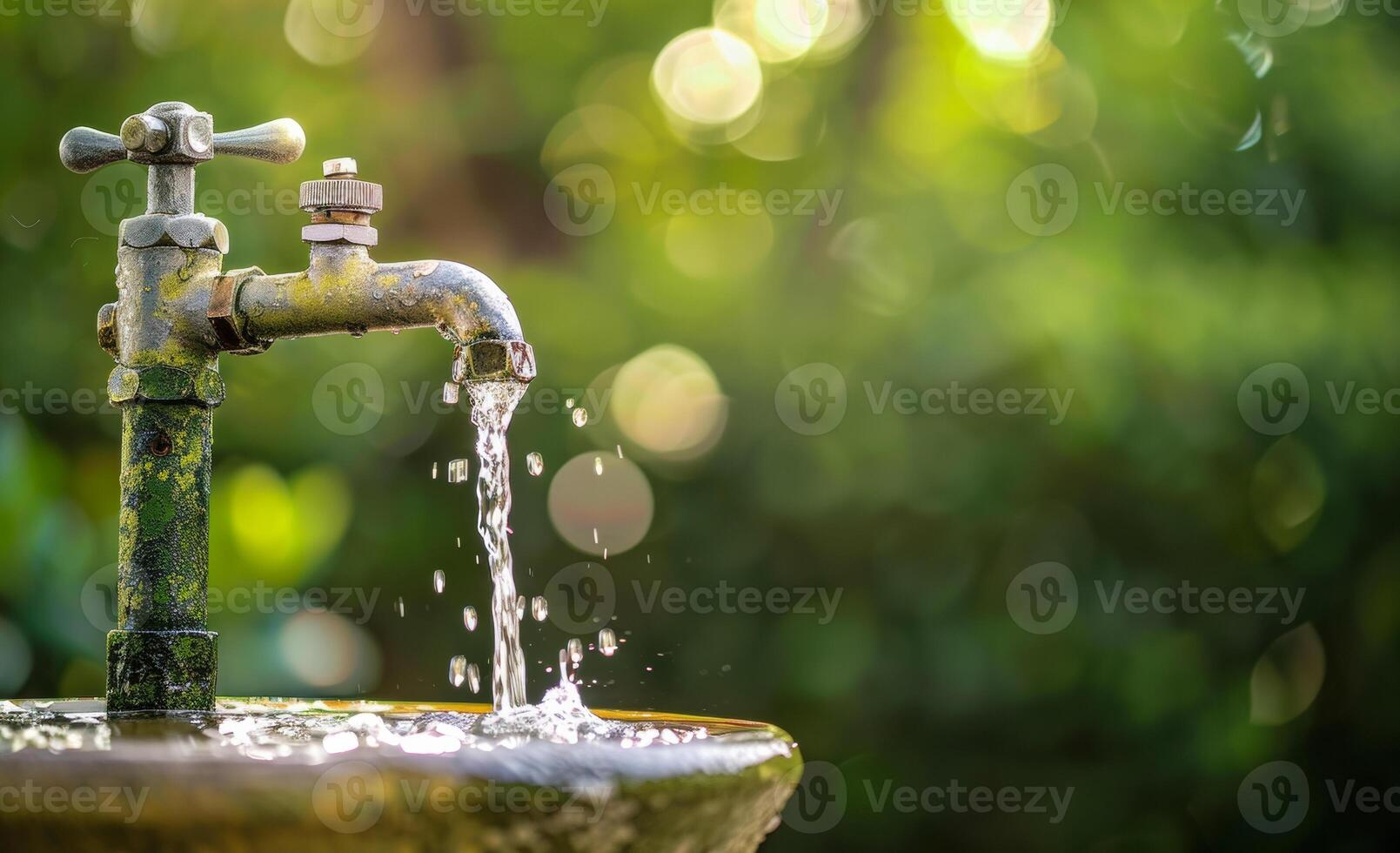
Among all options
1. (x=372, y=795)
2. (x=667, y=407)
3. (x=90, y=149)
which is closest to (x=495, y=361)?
(x=372, y=795)

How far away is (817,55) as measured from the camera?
254cm

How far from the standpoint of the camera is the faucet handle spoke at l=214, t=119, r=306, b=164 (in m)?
1.22

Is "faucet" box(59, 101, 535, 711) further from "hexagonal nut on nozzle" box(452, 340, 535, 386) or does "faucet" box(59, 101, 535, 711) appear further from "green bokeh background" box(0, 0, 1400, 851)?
"green bokeh background" box(0, 0, 1400, 851)

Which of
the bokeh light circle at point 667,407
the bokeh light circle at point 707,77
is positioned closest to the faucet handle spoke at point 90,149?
the bokeh light circle at point 667,407

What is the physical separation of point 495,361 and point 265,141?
1.15 ft

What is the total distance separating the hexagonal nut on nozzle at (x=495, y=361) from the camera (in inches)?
40.1

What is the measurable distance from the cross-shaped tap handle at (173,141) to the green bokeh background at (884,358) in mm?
1154

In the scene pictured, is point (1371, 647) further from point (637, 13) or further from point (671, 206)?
point (637, 13)

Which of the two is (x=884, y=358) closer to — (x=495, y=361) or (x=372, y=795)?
(x=495, y=361)

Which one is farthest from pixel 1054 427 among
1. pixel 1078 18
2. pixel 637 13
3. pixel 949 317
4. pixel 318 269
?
pixel 318 269

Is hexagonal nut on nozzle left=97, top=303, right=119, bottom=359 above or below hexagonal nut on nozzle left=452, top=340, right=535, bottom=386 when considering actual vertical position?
above

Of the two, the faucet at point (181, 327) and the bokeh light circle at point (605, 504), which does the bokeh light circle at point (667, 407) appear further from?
the faucet at point (181, 327)

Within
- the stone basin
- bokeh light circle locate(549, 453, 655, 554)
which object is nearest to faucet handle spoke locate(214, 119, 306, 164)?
the stone basin

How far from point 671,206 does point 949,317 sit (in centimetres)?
49
